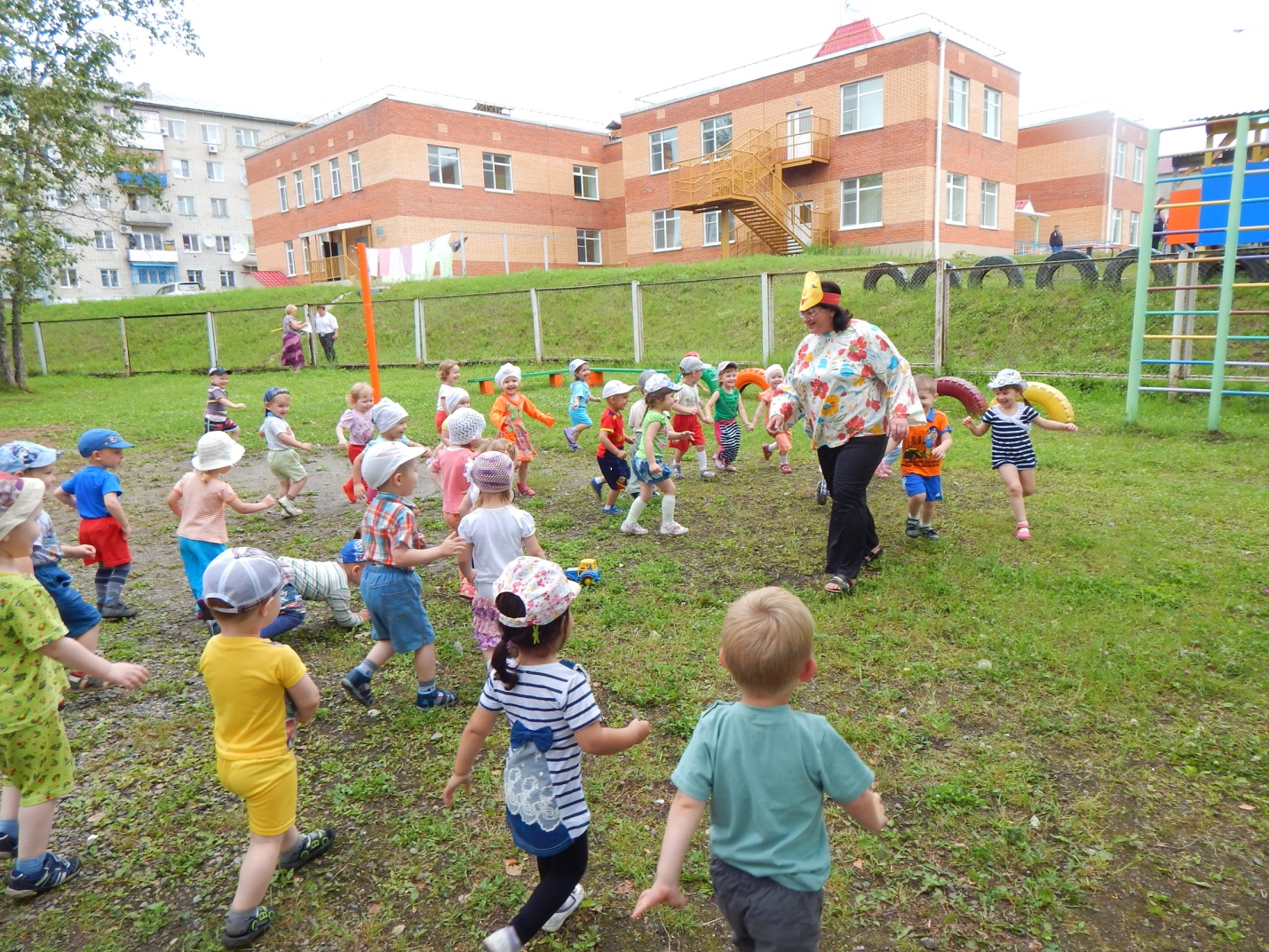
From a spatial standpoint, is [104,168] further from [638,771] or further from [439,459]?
[638,771]

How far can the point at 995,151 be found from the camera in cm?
3238

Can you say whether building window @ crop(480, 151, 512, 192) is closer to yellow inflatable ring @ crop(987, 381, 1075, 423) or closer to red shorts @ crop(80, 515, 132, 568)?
yellow inflatable ring @ crop(987, 381, 1075, 423)

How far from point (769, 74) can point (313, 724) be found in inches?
1327

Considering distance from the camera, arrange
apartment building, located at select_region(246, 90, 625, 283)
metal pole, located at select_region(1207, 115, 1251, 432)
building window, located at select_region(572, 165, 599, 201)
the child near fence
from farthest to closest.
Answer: building window, located at select_region(572, 165, 599, 201), apartment building, located at select_region(246, 90, 625, 283), metal pole, located at select_region(1207, 115, 1251, 432), the child near fence

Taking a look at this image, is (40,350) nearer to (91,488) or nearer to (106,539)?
(106,539)

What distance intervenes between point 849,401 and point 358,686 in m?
3.78

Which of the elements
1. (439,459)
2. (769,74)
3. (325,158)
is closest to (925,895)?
(439,459)

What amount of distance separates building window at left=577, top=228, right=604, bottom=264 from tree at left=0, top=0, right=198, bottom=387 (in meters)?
23.5

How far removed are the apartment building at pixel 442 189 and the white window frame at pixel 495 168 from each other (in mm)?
45

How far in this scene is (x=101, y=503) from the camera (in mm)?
5797

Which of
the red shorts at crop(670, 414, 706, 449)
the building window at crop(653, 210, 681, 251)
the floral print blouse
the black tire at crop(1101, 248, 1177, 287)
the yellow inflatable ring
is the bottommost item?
the red shorts at crop(670, 414, 706, 449)

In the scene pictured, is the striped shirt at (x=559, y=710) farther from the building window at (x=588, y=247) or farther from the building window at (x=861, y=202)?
the building window at (x=588, y=247)

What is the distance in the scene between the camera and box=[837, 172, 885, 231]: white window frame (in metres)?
30.3

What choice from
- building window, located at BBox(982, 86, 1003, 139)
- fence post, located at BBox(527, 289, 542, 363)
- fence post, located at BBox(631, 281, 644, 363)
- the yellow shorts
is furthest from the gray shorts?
building window, located at BBox(982, 86, 1003, 139)
